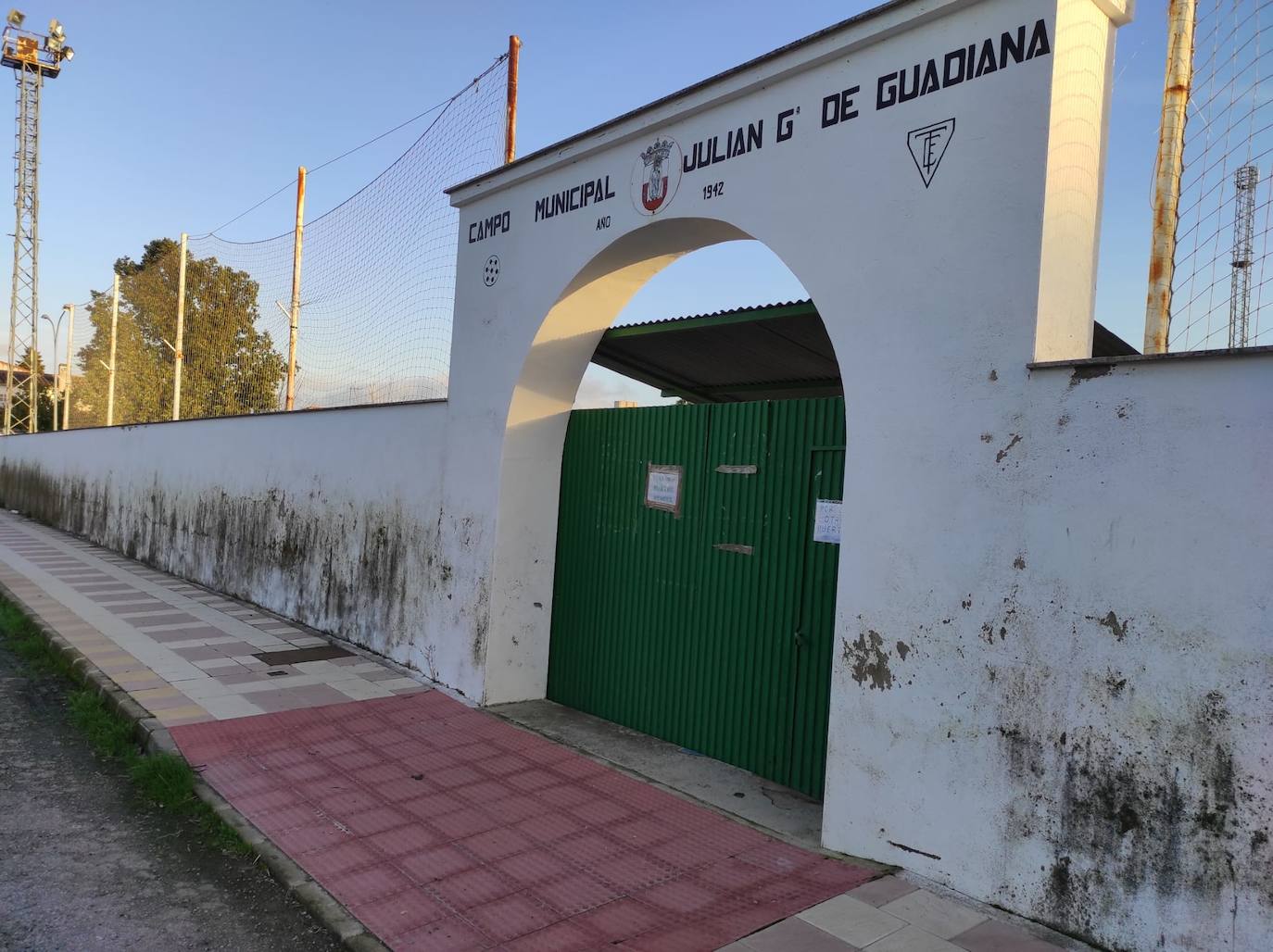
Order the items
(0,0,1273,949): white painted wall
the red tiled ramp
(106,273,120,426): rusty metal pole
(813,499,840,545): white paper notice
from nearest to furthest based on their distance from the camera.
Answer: (0,0,1273,949): white painted wall → the red tiled ramp → (813,499,840,545): white paper notice → (106,273,120,426): rusty metal pole

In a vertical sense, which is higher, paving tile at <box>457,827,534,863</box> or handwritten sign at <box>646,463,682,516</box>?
handwritten sign at <box>646,463,682,516</box>

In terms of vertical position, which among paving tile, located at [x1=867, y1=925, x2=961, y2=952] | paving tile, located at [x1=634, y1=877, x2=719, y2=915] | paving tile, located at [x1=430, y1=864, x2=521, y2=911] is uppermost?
paving tile, located at [x1=867, y1=925, x2=961, y2=952]

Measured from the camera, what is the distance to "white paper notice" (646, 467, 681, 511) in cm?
559

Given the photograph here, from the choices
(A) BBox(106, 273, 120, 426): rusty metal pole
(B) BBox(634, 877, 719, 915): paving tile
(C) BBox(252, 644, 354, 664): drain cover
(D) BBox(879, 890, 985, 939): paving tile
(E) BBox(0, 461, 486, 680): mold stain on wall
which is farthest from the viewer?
(A) BBox(106, 273, 120, 426): rusty metal pole

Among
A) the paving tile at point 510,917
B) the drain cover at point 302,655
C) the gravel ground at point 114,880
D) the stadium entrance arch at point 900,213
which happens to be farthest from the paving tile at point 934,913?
the drain cover at point 302,655

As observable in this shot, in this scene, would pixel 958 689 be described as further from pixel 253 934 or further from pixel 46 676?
pixel 46 676

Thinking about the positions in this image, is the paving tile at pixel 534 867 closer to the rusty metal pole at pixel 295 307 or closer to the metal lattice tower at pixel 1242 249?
the metal lattice tower at pixel 1242 249

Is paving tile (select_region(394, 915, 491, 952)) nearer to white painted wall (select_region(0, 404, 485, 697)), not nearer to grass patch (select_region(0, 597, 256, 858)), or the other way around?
grass patch (select_region(0, 597, 256, 858))

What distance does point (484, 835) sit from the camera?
408 centimetres

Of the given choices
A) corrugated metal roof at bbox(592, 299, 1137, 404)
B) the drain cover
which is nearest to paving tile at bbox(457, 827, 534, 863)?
corrugated metal roof at bbox(592, 299, 1137, 404)

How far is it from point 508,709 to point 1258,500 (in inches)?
189

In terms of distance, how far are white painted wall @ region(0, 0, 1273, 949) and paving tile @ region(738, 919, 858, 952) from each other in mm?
682

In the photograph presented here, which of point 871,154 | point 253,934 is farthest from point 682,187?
point 253,934

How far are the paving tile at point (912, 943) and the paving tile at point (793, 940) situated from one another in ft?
0.38
